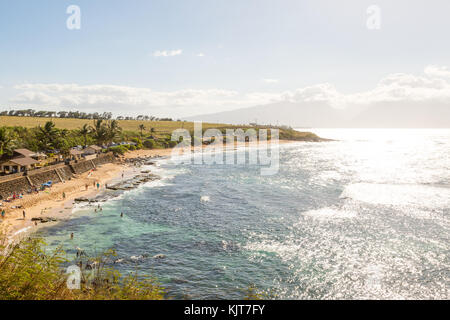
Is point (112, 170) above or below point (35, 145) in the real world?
below

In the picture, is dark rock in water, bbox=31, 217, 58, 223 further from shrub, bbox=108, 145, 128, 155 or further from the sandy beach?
shrub, bbox=108, 145, 128, 155

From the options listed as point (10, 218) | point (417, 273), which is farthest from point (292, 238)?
point (10, 218)

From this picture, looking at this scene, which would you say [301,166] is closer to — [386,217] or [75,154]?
[386,217]

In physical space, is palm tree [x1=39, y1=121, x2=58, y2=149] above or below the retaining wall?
above

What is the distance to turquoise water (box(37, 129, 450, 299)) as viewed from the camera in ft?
97.7

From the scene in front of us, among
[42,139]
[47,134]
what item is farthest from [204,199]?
[42,139]

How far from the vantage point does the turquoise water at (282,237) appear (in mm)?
29766

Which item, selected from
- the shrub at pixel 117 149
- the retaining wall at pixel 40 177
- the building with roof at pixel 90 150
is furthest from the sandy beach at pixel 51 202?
the shrub at pixel 117 149

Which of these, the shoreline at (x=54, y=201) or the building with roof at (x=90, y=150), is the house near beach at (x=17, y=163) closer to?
the shoreline at (x=54, y=201)

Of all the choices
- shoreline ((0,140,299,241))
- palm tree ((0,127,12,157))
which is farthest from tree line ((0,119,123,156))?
shoreline ((0,140,299,241))
